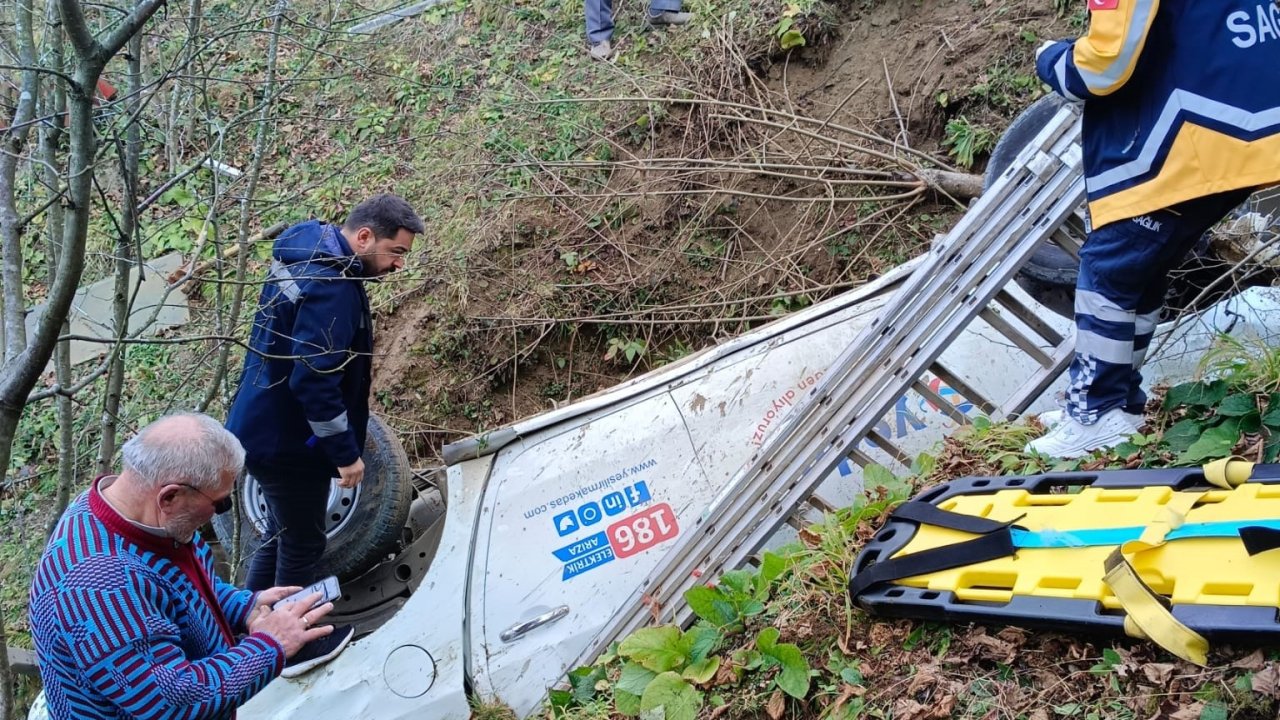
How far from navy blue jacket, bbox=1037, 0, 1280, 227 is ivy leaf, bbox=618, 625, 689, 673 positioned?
1.86 meters

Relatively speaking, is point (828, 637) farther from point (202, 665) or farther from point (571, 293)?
point (571, 293)

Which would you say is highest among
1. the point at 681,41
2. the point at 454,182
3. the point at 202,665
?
the point at 681,41

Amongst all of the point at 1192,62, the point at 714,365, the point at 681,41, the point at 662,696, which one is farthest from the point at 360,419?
the point at 681,41

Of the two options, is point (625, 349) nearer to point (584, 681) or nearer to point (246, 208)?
point (246, 208)

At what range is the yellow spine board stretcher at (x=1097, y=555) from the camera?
2.15 m

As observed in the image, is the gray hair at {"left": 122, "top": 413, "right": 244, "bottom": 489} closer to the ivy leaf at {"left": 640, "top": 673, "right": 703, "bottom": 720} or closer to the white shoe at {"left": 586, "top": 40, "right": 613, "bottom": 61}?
the ivy leaf at {"left": 640, "top": 673, "right": 703, "bottom": 720}

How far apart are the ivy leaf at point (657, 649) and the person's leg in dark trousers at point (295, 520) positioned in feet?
5.49

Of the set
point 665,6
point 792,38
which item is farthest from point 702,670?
point 665,6

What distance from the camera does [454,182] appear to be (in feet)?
24.7

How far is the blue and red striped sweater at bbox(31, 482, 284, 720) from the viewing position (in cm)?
254

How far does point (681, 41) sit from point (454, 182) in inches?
76.5

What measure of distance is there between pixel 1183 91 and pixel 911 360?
3.91 feet

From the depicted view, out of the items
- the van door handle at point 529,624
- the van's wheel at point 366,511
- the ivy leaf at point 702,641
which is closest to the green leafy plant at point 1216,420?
the ivy leaf at point 702,641

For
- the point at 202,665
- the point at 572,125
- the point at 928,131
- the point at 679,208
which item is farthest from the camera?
the point at 572,125
